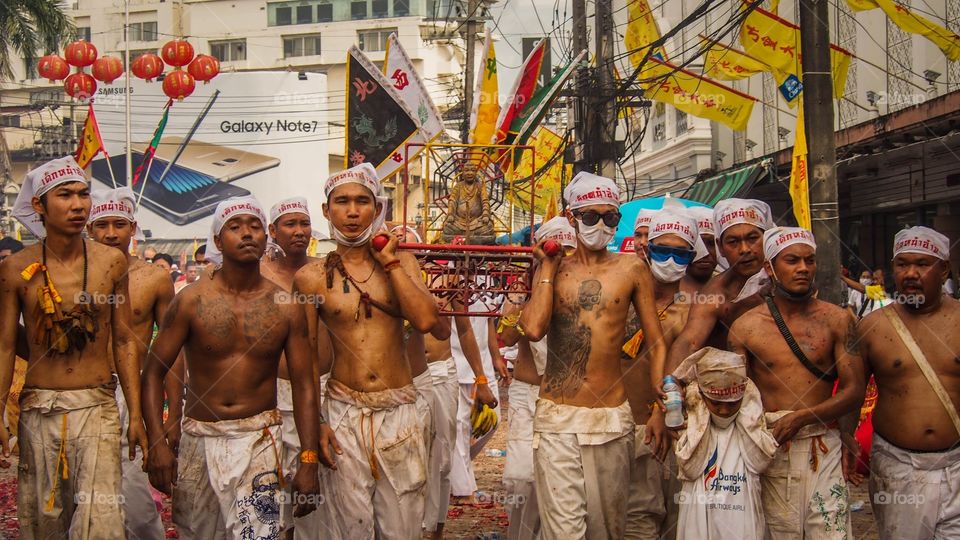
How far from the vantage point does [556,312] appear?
6.21m

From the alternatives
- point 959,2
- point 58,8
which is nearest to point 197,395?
point 959,2

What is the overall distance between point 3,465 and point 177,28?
199ft

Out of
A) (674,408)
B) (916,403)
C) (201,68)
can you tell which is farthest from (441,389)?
(201,68)

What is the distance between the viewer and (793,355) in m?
5.76

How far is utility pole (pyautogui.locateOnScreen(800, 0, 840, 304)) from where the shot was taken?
8930mm

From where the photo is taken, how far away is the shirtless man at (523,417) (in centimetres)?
709

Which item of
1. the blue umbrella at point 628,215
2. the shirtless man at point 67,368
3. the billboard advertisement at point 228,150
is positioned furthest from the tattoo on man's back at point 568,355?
the billboard advertisement at point 228,150

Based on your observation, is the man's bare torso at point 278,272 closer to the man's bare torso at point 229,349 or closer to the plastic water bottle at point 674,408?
the man's bare torso at point 229,349

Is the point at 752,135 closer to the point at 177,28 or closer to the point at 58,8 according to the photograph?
the point at 58,8

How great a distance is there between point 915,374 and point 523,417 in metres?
2.72

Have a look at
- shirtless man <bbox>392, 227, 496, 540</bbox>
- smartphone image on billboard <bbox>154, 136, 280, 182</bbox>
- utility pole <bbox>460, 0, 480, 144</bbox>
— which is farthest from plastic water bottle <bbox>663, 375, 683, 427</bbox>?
smartphone image on billboard <bbox>154, 136, 280, 182</bbox>

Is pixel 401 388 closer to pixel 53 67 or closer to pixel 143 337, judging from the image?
pixel 143 337

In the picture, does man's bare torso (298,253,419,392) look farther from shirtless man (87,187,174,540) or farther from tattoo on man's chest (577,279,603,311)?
shirtless man (87,187,174,540)

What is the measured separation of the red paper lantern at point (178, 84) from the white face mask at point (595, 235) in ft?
94.7
